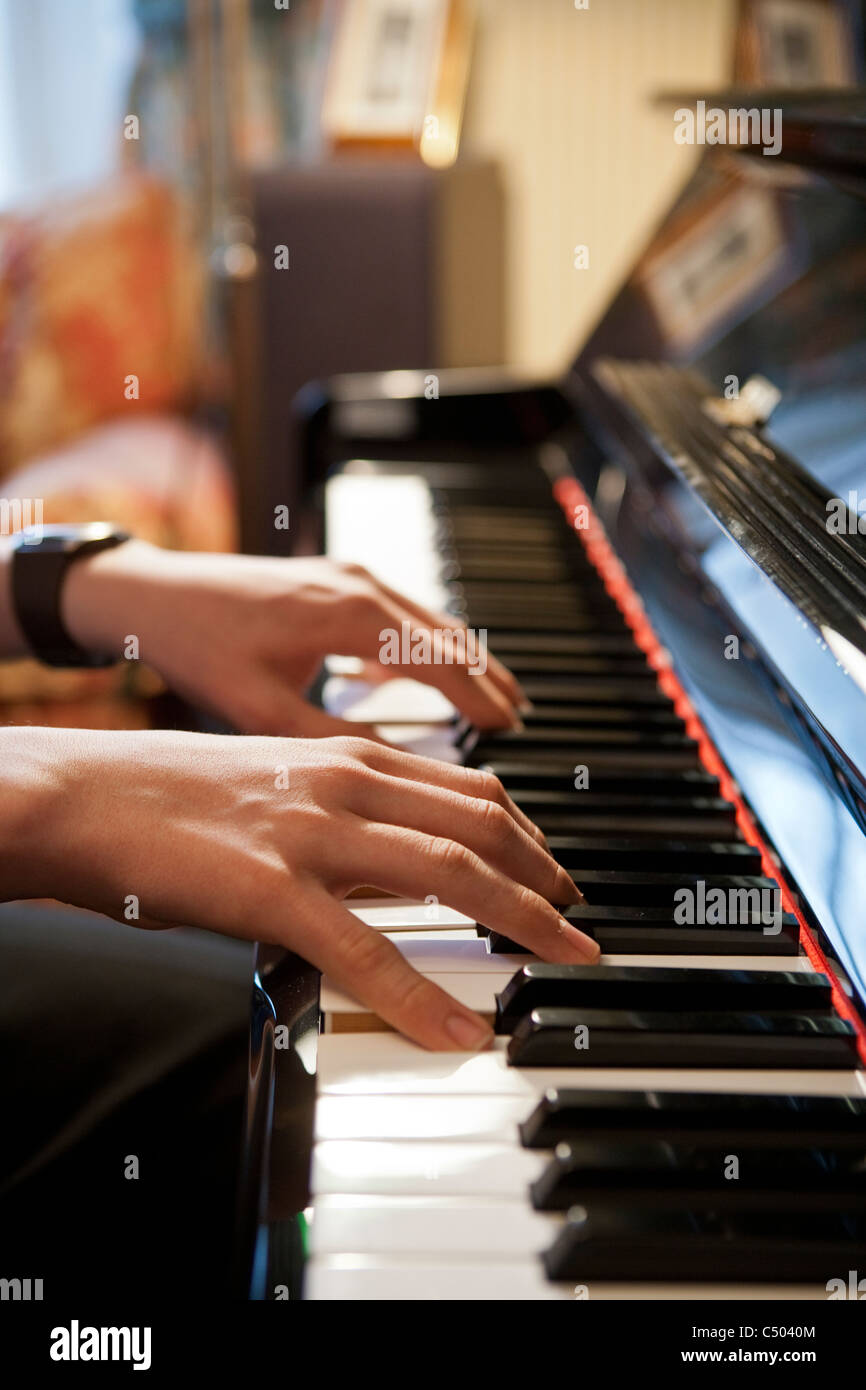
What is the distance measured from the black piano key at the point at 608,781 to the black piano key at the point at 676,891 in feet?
0.38

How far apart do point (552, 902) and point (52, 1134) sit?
369 mm

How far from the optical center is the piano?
0.49 metres

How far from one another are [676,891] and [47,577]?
67 cm

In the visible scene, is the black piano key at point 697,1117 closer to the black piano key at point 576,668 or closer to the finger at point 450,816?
the finger at point 450,816

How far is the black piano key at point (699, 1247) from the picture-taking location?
47 centimetres

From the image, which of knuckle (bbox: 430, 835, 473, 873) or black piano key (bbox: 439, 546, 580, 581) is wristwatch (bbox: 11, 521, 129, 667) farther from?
knuckle (bbox: 430, 835, 473, 873)

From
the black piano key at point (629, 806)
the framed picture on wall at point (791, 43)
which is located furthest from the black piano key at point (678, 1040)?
the framed picture on wall at point (791, 43)

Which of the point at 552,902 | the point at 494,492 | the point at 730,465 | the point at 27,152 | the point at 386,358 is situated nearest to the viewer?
the point at 552,902

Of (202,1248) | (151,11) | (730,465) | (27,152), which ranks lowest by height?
(202,1248)

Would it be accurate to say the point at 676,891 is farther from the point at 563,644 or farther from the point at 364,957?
the point at 563,644

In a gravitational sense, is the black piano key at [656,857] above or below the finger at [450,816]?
below

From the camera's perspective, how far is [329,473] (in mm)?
1511
